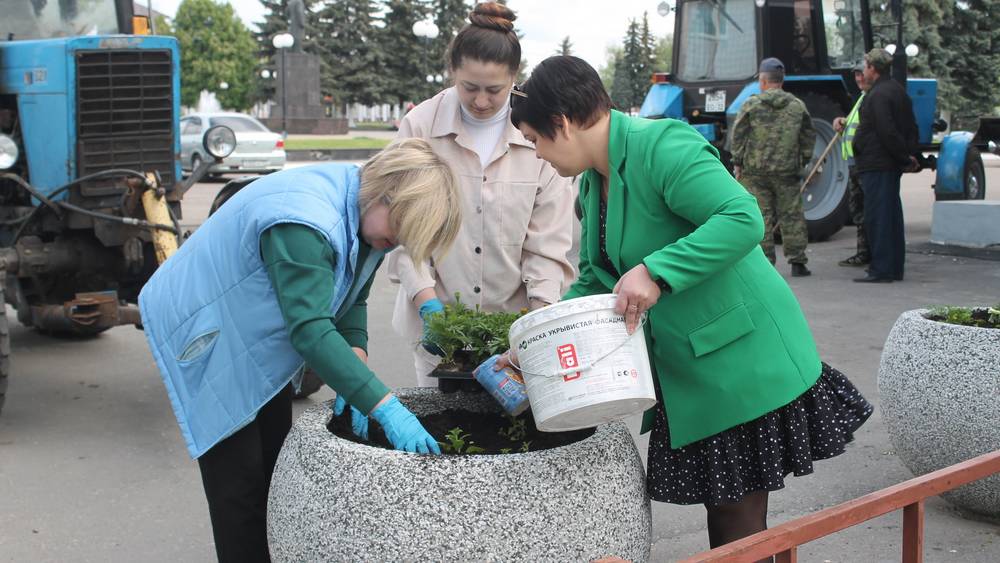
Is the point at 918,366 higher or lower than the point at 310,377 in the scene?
higher

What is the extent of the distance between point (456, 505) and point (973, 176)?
12727 mm

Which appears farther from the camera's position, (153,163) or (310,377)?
(153,163)

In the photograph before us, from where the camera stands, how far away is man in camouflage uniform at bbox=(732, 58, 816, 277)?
31.3ft

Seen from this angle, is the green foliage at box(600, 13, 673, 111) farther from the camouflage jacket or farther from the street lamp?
the camouflage jacket

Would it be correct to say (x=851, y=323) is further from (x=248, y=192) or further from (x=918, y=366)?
(x=248, y=192)

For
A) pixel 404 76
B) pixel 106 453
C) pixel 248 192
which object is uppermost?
pixel 404 76

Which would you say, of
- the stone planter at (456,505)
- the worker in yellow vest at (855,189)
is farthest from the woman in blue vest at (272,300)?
the worker in yellow vest at (855,189)

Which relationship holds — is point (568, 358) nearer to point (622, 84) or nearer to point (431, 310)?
point (431, 310)

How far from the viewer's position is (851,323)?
7.71 m

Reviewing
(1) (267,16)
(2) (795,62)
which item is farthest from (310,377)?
(1) (267,16)

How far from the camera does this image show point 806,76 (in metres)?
12.6

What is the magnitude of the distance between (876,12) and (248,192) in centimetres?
1310

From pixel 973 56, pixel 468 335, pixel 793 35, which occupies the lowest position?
pixel 468 335

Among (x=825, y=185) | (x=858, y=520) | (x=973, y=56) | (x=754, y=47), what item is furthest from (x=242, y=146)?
(x=973, y=56)
